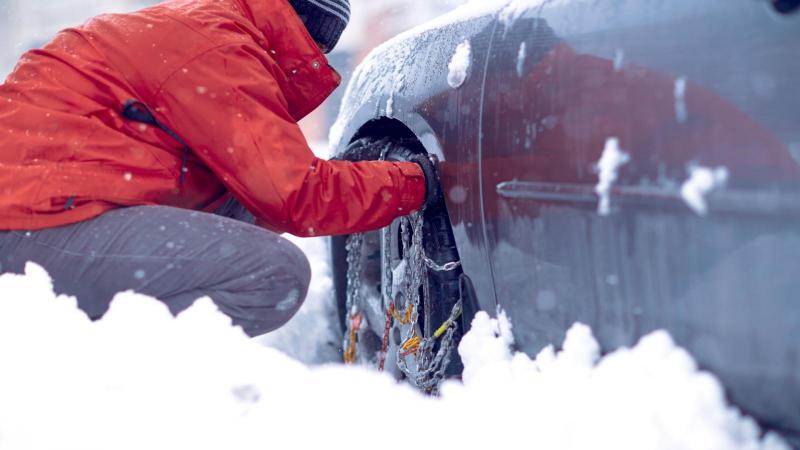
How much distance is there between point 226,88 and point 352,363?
4.37 feet

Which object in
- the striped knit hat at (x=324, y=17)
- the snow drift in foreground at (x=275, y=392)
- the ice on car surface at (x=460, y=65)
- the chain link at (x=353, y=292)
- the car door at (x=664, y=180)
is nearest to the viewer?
the car door at (x=664, y=180)

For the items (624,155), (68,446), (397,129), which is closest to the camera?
(624,155)

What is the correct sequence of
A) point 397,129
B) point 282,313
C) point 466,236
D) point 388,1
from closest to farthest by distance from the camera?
point 466,236
point 282,313
point 397,129
point 388,1

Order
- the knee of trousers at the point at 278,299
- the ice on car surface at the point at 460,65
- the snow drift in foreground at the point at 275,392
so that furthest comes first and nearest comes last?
the knee of trousers at the point at 278,299 < the ice on car surface at the point at 460,65 < the snow drift in foreground at the point at 275,392

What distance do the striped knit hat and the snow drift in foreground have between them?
849 millimetres

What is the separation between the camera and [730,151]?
109cm

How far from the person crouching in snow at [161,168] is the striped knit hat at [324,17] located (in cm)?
18

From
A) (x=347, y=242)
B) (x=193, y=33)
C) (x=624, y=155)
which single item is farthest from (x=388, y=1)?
(x=624, y=155)

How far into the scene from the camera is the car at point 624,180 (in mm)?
1054

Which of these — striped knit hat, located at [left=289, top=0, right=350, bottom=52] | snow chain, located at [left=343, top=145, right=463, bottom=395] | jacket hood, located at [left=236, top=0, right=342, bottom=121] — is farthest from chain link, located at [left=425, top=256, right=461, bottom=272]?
striped knit hat, located at [left=289, top=0, right=350, bottom=52]

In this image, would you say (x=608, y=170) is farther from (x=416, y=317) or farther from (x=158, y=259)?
(x=158, y=259)

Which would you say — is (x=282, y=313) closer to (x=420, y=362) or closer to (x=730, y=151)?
(x=420, y=362)

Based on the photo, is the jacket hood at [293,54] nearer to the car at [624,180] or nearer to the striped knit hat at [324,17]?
the striped knit hat at [324,17]

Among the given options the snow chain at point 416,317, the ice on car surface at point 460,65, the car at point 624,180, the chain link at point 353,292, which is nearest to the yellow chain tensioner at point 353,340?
the chain link at point 353,292
